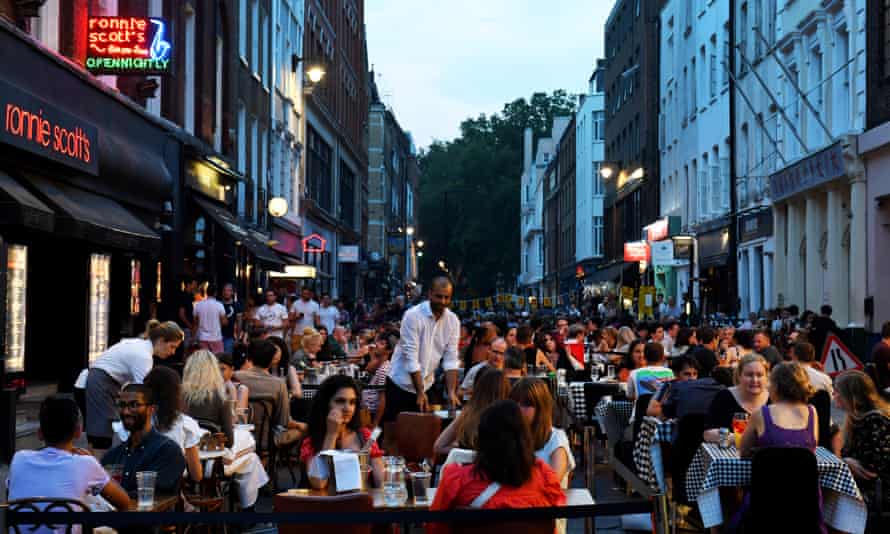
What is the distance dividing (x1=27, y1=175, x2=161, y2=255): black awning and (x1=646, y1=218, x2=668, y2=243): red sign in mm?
30266

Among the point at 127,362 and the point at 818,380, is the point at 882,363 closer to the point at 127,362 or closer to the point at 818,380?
the point at 818,380

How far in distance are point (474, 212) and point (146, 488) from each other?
113716mm

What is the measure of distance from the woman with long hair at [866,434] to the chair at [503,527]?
→ 4486mm

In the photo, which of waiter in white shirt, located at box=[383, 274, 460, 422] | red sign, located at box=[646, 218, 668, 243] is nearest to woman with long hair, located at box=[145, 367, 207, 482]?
waiter in white shirt, located at box=[383, 274, 460, 422]

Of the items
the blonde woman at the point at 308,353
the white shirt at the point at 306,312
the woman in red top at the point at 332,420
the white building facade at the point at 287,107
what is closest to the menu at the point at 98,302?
the blonde woman at the point at 308,353

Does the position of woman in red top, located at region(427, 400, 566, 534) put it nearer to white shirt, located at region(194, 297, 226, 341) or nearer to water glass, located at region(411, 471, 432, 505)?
water glass, located at region(411, 471, 432, 505)

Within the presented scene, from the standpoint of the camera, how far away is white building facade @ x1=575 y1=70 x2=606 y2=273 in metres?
78.2

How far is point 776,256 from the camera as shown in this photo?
113 feet

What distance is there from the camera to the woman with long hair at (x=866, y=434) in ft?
31.7

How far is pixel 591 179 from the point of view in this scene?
79.2 m

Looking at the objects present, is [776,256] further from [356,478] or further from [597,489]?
[356,478]

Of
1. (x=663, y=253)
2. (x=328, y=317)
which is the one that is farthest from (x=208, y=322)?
(x=663, y=253)

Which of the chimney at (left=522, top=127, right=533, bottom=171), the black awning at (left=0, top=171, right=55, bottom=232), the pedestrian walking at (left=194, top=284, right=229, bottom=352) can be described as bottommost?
the pedestrian walking at (left=194, top=284, right=229, bottom=352)

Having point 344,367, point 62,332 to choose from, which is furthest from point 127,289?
point 344,367
